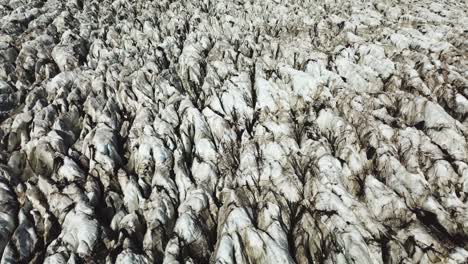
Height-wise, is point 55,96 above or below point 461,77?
below

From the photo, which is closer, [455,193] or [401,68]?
[455,193]

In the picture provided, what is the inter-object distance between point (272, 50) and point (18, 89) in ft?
85.9

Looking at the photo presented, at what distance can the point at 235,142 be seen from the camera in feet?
90.7

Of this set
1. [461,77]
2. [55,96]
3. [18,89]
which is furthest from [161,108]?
[461,77]

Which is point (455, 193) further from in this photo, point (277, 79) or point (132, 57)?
point (132, 57)

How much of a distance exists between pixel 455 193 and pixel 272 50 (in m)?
24.7

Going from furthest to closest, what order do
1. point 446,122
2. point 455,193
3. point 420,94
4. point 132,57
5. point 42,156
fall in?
point 132,57, point 420,94, point 446,122, point 42,156, point 455,193

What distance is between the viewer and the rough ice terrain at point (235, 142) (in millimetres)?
19922

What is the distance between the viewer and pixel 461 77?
103 feet

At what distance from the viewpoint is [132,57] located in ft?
127

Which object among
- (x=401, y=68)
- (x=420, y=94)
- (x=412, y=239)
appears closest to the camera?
(x=412, y=239)

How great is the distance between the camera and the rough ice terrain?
19.9 meters

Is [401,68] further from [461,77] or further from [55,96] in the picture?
[55,96]

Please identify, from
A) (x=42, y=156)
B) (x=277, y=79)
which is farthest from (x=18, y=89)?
(x=277, y=79)
